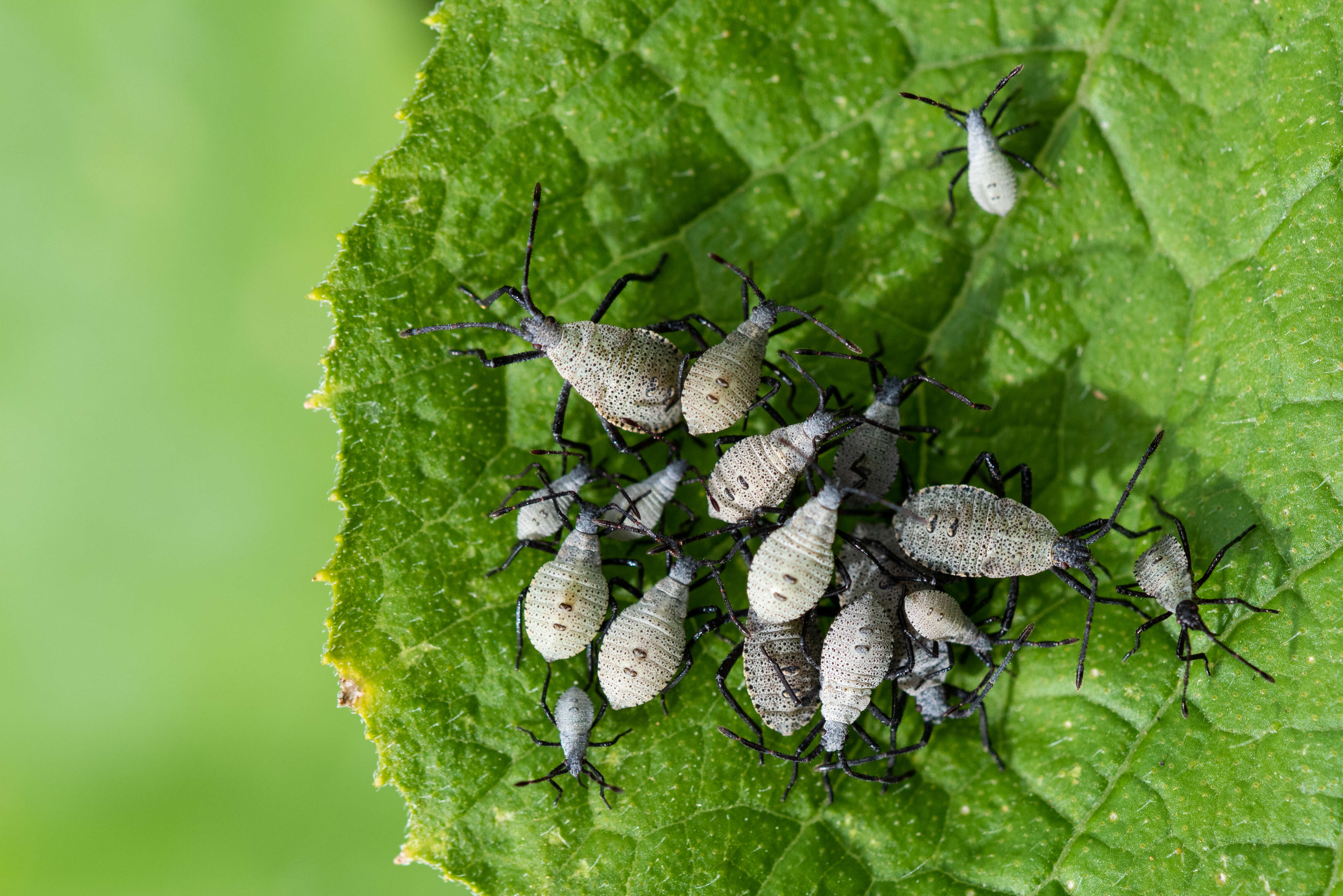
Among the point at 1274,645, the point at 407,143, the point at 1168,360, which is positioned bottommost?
the point at 1274,645

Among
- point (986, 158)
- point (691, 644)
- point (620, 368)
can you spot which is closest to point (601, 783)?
point (691, 644)

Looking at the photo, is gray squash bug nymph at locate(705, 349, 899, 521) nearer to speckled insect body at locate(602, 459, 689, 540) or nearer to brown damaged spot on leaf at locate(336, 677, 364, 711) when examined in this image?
speckled insect body at locate(602, 459, 689, 540)

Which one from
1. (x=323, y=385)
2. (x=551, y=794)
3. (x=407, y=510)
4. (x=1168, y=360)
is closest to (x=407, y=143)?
(x=323, y=385)

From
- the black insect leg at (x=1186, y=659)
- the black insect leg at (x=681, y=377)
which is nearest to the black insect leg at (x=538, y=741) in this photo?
the black insect leg at (x=681, y=377)

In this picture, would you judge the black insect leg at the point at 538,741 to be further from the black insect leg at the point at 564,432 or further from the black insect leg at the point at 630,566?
the black insect leg at the point at 564,432

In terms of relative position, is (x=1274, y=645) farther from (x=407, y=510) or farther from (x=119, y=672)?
(x=119, y=672)

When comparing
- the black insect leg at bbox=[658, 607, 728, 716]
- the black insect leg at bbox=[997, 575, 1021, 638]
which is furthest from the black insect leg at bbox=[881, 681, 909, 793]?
the black insect leg at bbox=[658, 607, 728, 716]
